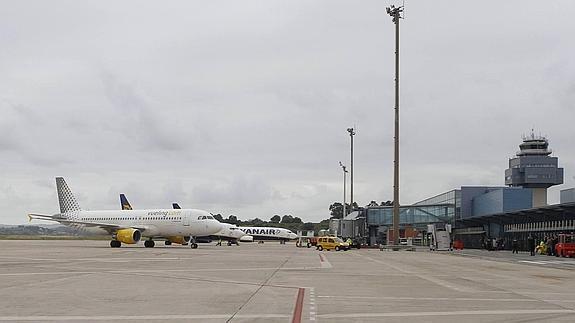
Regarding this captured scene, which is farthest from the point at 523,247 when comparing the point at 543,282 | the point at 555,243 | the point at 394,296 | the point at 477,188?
the point at 394,296

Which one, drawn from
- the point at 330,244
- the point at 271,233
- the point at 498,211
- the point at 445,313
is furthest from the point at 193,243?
the point at 271,233

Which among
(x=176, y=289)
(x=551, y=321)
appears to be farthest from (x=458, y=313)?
(x=176, y=289)

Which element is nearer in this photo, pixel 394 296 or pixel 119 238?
pixel 394 296

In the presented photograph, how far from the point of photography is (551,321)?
1383 centimetres

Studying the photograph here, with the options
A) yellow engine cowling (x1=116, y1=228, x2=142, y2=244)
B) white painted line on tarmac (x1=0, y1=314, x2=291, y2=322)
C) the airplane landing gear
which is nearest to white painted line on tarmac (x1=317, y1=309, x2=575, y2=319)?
white painted line on tarmac (x1=0, y1=314, x2=291, y2=322)

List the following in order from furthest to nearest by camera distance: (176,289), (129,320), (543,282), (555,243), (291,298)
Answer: (555,243) < (543,282) < (176,289) < (291,298) < (129,320)

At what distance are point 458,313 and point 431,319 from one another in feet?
4.19

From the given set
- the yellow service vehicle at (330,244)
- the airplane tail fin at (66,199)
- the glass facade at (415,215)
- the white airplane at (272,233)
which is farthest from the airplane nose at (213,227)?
the white airplane at (272,233)

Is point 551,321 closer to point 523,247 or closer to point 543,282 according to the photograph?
point 543,282

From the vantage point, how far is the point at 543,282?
82.9ft

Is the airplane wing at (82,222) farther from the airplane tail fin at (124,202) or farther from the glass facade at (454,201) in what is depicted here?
the glass facade at (454,201)

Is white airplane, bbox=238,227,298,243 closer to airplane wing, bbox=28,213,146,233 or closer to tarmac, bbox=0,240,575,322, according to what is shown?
airplane wing, bbox=28,213,146,233

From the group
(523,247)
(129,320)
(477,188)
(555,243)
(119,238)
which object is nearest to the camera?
(129,320)

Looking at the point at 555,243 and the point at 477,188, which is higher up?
the point at 477,188
